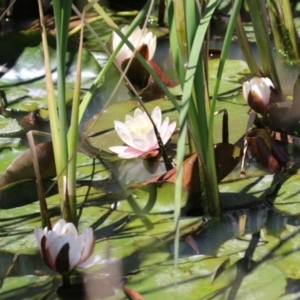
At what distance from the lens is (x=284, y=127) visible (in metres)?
1.37

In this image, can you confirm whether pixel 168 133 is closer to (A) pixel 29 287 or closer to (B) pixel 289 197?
(B) pixel 289 197


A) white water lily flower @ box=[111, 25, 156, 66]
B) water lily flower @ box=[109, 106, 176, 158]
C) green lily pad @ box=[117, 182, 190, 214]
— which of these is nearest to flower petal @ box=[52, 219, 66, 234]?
green lily pad @ box=[117, 182, 190, 214]

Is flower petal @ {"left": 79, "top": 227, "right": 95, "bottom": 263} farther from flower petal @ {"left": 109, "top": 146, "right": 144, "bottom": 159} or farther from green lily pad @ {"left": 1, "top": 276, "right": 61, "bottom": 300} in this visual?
flower petal @ {"left": 109, "top": 146, "right": 144, "bottom": 159}

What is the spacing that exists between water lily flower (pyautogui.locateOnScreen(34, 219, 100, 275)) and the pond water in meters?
0.04

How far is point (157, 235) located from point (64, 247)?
0.20 meters

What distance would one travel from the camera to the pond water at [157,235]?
3.07ft

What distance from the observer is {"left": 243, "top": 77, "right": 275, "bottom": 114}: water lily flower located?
4.50 ft

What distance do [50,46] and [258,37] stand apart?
1.94 ft

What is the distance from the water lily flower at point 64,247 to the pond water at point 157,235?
41 mm

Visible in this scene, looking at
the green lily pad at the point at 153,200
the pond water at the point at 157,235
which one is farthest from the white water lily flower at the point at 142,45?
the green lily pad at the point at 153,200

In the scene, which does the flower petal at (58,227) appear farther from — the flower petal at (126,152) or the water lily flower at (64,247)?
the flower petal at (126,152)

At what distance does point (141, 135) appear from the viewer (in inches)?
50.6

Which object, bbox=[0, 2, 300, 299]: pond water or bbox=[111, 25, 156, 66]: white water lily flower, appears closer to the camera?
bbox=[0, 2, 300, 299]: pond water

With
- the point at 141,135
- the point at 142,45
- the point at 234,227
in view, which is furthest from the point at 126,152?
the point at 142,45
